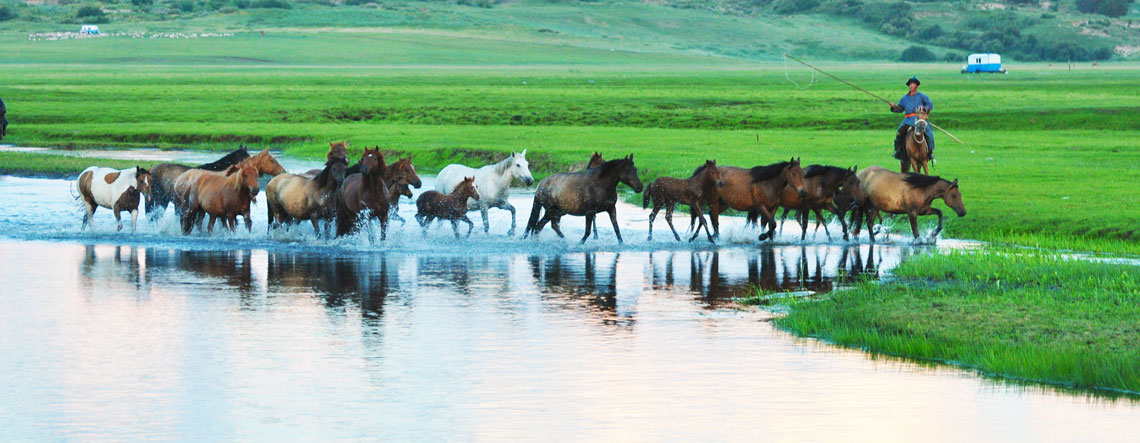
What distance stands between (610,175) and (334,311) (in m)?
7.89

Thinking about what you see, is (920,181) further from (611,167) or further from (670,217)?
(611,167)

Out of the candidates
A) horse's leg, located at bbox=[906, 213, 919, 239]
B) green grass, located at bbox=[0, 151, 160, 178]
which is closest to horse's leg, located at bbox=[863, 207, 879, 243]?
horse's leg, located at bbox=[906, 213, 919, 239]

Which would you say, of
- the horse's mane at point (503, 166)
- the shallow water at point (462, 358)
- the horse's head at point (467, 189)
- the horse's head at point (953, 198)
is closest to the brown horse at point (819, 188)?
the horse's head at point (953, 198)

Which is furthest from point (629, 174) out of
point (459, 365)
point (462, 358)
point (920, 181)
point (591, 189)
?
point (459, 365)

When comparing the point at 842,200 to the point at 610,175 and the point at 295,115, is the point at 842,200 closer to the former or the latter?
the point at 610,175

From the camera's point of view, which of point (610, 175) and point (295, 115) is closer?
point (610, 175)

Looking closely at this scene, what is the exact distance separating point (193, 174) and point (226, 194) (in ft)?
4.86

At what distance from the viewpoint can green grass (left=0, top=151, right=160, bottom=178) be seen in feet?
133

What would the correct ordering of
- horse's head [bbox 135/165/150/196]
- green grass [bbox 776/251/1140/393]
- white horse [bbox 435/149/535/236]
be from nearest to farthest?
1. green grass [bbox 776/251/1140/393]
2. horse's head [bbox 135/165/150/196]
3. white horse [bbox 435/149/535/236]

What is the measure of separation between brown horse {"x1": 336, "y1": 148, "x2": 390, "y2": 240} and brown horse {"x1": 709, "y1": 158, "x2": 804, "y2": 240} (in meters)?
4.94

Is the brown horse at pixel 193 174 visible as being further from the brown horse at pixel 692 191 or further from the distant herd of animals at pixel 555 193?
the brown horse at pixel 692 191

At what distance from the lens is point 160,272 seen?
21.0 meters

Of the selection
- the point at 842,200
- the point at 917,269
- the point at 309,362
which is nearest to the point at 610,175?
the point at 842,200

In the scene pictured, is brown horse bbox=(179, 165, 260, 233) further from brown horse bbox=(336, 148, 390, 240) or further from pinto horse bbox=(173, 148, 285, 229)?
brown horse bbox=(336, 148, 390, 240)
